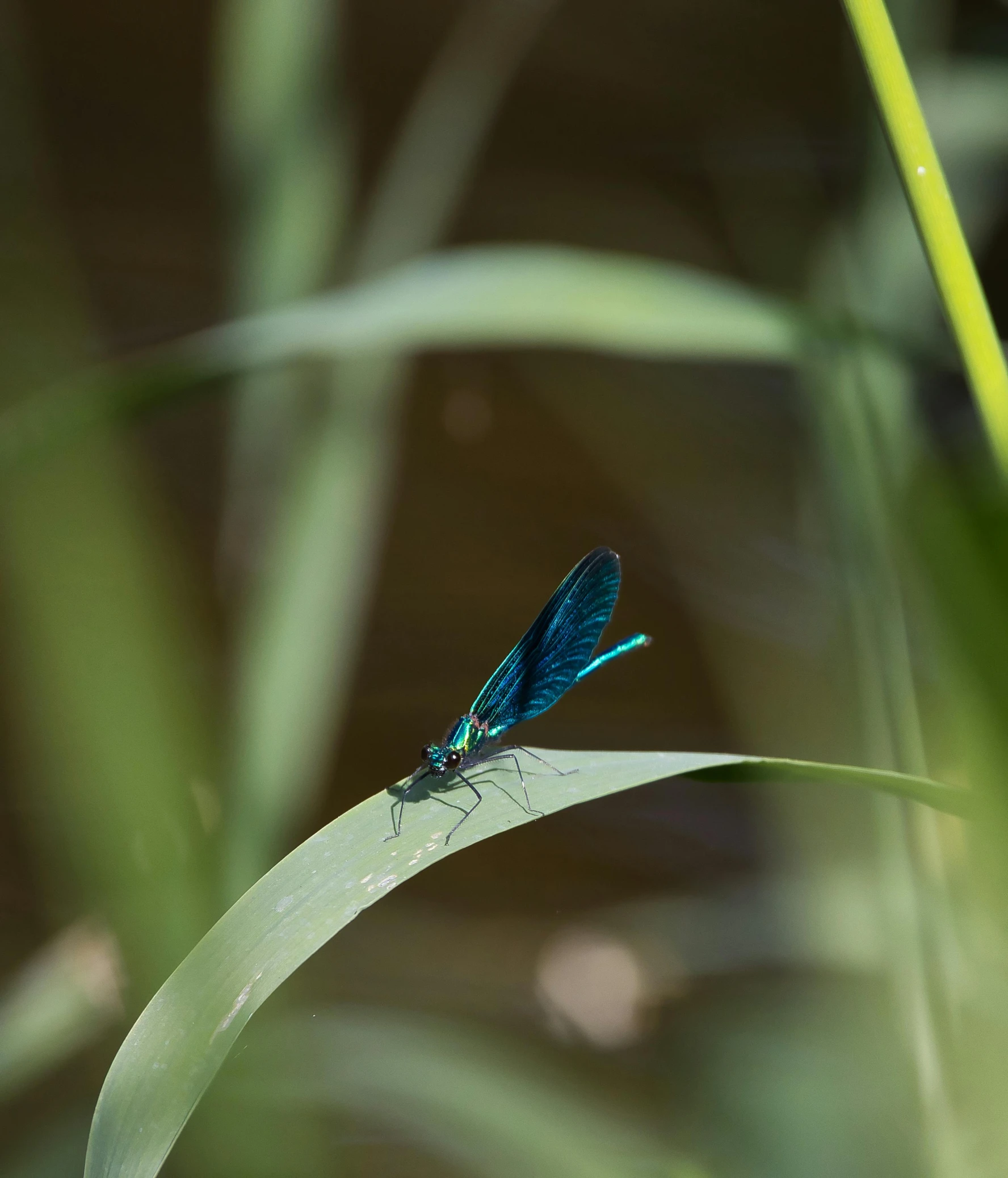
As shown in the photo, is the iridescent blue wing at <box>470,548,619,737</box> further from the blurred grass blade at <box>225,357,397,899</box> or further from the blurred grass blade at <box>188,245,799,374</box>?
the blurred grass blade at <box>188,245,799,374</box>

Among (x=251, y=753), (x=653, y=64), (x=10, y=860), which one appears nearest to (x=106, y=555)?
(x=251, y=753)

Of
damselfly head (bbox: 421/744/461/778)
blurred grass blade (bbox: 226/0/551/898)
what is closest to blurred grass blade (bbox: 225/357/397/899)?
blurred grass blade (bbox: 226/0/551/898)

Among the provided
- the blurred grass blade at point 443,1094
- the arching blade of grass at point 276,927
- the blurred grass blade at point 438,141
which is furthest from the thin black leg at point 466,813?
the blurred grass blade at point 438,141

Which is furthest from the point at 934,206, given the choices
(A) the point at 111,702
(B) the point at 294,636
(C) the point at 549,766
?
(B) the point at 294,636

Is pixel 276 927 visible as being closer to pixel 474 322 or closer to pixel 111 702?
pixel 111 702

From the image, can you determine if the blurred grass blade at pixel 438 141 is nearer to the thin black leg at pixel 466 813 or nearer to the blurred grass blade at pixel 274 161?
the blurred grass blade at pixel 274 161
